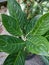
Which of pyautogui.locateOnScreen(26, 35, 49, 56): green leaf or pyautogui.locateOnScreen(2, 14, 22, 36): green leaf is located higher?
pyautogui.locateOnScreen(2, 14, 22, 36): green leaf

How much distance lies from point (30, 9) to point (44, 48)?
0.46 meters

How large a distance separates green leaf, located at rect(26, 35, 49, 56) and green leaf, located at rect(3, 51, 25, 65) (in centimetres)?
7

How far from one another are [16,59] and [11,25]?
0.50ft

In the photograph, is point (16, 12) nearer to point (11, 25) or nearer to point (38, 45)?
point (11, 25)

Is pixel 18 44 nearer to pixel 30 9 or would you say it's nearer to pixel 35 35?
pixel 35 35

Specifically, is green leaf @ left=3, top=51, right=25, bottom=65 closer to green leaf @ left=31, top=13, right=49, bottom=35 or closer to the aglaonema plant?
the aglaonema plant

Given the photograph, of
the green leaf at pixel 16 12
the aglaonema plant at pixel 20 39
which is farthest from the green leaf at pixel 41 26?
the green leaf at pixel 16 12

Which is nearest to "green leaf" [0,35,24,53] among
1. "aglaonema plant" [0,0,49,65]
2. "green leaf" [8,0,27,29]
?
"aglaonema plant" [0,0,49,65]

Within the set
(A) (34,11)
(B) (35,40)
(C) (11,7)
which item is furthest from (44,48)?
(A) (34,11)

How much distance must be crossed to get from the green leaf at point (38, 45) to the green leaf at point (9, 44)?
0.04 meters

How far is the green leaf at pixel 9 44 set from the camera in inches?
29.2

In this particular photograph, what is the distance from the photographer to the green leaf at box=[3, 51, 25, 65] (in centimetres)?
84

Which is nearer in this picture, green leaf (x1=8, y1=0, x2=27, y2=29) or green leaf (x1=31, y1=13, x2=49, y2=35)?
green leaf (x1=31, y1=13, x2=49, y2=35)

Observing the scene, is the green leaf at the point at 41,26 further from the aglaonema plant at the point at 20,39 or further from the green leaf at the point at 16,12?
the green leaf at the point at 16,12
